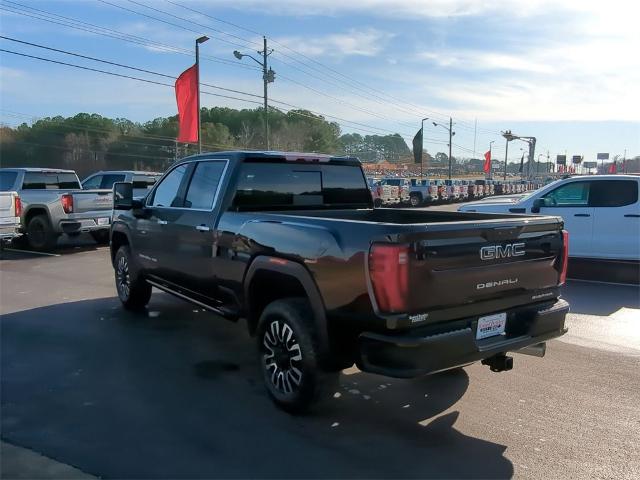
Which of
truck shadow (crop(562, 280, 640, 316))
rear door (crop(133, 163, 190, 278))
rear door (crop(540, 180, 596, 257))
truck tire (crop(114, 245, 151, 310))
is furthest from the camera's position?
rear door (crop(540, 180, 596, 257))

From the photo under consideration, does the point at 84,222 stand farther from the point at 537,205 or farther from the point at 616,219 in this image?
the point at 616,219

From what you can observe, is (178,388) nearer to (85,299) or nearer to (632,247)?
(85,299)

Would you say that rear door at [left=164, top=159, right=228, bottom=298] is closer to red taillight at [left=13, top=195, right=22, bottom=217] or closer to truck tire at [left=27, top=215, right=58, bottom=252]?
red taillight at [left=13, top=195, right=22, bottom=217]

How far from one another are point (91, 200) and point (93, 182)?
4147 mm

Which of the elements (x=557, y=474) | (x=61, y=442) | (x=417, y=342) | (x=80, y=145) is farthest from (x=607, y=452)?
(x=80, y=145)

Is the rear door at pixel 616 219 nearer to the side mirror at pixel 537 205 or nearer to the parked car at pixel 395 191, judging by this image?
the side mirror at pixel 537 205

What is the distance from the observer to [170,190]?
6.19m

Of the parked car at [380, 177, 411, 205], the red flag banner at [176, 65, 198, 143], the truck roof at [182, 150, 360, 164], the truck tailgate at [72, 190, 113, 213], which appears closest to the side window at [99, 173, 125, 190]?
the truck tailgate at [72, 190, 113, 213]

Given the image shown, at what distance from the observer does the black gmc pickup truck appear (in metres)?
3.43

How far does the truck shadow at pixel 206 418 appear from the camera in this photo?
134 inches

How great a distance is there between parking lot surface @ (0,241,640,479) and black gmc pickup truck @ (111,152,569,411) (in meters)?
0.40

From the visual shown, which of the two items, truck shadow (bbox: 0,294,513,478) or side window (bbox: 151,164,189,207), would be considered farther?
side window (bbox: 151,164,189,207)

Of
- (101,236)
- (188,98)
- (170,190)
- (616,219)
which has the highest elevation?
(188,98)

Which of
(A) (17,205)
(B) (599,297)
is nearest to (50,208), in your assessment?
(A) (17,205)
